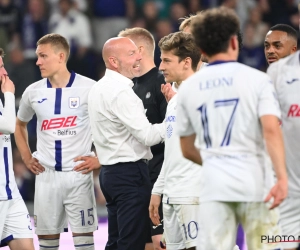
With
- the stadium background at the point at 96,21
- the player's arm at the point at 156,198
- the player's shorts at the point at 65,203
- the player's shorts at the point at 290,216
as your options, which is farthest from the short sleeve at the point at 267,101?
the stadium background at the point at 96,21

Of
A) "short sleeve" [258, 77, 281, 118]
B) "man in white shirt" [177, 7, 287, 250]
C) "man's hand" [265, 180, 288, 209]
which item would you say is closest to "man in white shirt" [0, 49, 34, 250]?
"man in white shirt" [177, 7, 287, 250]

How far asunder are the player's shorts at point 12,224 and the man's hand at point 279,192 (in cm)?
278

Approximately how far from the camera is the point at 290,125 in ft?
17.7

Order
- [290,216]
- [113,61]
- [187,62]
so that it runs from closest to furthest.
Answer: [290,216] < [187,62] < [113,61]

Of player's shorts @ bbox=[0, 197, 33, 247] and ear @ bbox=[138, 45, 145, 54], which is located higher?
ear @ bbox=[138, 45, 145, 54]

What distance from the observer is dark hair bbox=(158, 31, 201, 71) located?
A: 6008mm

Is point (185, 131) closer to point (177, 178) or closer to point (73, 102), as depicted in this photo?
point (177, 178)

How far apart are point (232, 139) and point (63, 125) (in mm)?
2968

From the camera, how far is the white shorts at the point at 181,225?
18.6 ft

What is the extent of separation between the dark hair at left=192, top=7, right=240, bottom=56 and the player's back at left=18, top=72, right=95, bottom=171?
2806 millimetres

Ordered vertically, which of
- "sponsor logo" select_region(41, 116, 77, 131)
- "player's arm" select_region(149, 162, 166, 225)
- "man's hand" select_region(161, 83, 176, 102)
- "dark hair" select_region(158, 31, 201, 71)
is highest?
"dark hair" select_region(158, 31, 201, 71)

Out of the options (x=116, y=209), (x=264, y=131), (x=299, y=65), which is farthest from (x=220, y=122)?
(x=116, y=209)

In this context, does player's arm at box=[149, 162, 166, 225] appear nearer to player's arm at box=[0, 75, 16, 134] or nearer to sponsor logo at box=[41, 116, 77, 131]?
player's arm at box=[0, 75, 16, 134]

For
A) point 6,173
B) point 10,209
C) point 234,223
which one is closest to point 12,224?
point 10,209
